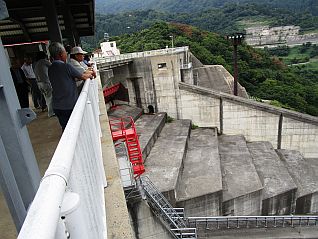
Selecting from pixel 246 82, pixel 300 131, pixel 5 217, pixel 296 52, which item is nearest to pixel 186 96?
pixel 300 131

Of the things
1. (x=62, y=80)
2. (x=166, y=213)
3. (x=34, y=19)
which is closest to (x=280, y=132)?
(x=166, y=213)

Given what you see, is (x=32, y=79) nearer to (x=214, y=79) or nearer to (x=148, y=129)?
(x=148, y=129)

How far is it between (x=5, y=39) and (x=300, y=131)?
52.1 ft

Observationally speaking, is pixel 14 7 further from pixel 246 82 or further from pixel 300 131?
pixel 246 82

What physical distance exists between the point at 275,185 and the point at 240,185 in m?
1.94

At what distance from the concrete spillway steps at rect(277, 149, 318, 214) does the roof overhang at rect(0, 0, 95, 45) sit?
1168 centimetres

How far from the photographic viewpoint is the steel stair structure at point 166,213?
26.6 feet

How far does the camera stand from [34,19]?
27.0ft

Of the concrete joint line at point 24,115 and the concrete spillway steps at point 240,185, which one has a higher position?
the concrete joint line at point 24,115

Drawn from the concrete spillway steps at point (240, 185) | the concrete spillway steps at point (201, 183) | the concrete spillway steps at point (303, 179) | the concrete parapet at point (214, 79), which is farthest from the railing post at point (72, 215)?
the concrete parapet at point (214, 79)

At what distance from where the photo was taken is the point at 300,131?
50.5 ft

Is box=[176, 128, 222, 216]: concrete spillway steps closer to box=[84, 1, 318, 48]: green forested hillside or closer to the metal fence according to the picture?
the metal fence

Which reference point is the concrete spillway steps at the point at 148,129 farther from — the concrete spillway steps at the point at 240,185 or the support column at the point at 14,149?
the support column at the point at 14,149

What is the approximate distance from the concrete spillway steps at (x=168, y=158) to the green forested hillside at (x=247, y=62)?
1847cm
